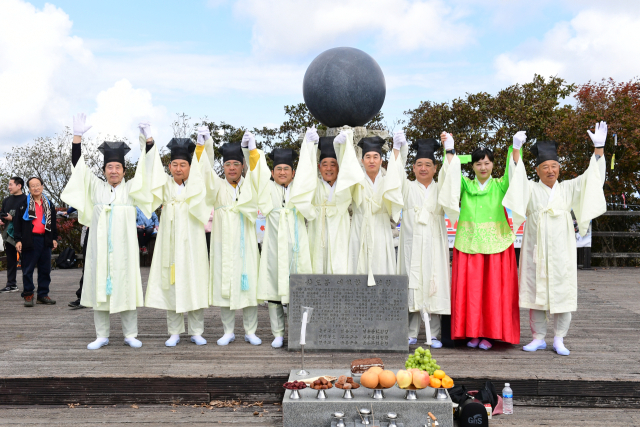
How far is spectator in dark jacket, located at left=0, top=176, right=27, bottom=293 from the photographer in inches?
315

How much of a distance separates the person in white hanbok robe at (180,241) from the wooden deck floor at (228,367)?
1.58ft

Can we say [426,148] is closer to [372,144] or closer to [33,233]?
[372,144]

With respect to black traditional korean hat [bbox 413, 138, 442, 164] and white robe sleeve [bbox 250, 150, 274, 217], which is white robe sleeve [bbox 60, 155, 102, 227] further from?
black traditional korean hat [bbox 413, 138, 442, 164]

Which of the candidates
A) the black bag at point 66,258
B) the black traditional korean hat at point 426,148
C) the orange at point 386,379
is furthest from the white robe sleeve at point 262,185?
the black bag at point 66,258

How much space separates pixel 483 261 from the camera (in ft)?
17.2

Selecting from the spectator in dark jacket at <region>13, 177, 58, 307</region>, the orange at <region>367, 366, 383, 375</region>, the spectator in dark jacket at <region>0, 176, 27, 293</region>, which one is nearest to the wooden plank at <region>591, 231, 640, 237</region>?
the orange at <region>367, 366, 383, 375</region>

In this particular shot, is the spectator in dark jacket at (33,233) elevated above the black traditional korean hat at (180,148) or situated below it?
below

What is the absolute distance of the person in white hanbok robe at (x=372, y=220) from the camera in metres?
5.21

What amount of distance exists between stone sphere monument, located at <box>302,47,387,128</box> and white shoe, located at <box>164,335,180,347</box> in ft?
9.59

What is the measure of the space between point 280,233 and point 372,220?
35.6 inches

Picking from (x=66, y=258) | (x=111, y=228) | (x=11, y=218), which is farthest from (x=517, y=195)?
(x=66, y=258)

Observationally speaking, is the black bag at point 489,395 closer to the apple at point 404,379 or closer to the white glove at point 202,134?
the apple at point 404,379

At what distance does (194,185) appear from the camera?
5.18 metres

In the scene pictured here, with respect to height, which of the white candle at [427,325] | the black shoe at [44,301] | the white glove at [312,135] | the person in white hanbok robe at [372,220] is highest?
the white glove at [312,135]
